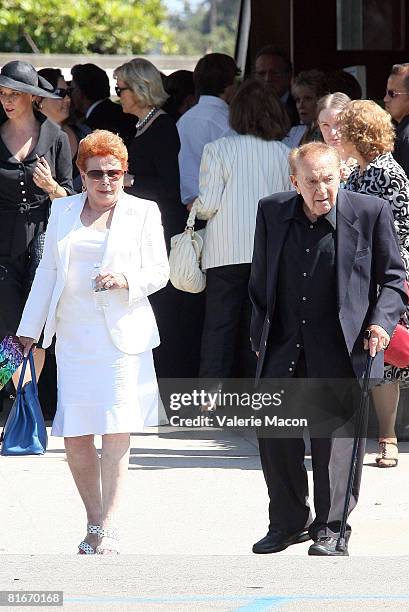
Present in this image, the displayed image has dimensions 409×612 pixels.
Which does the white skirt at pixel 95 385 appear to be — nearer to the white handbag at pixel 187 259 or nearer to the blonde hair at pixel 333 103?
the blonde hair at pixel 333 103

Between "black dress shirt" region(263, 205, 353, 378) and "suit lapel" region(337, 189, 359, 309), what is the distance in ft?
0.11

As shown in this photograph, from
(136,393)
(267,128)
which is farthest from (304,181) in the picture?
(267,128)

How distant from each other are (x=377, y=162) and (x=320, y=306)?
66.5 inches

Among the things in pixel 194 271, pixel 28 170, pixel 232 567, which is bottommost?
pixel 232 567

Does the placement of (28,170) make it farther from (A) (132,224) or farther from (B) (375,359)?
(B) (375,359)

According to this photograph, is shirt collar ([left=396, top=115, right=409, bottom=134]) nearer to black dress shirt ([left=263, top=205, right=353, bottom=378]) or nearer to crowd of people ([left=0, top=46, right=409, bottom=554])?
crowd of people ([left=0, top=46, right=409, bottom=554])

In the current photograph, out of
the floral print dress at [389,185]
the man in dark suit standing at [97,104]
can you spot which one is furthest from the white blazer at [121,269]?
the man in dark suit standing at [97,104]

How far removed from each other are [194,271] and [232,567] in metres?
3.26

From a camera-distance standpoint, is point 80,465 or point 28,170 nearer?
point 80,465

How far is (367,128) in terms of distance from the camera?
23.5 ft

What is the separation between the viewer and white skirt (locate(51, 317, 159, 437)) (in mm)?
5996

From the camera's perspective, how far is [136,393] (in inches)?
239

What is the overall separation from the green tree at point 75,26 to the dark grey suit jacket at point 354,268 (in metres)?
35.5

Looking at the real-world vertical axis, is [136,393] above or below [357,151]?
below
